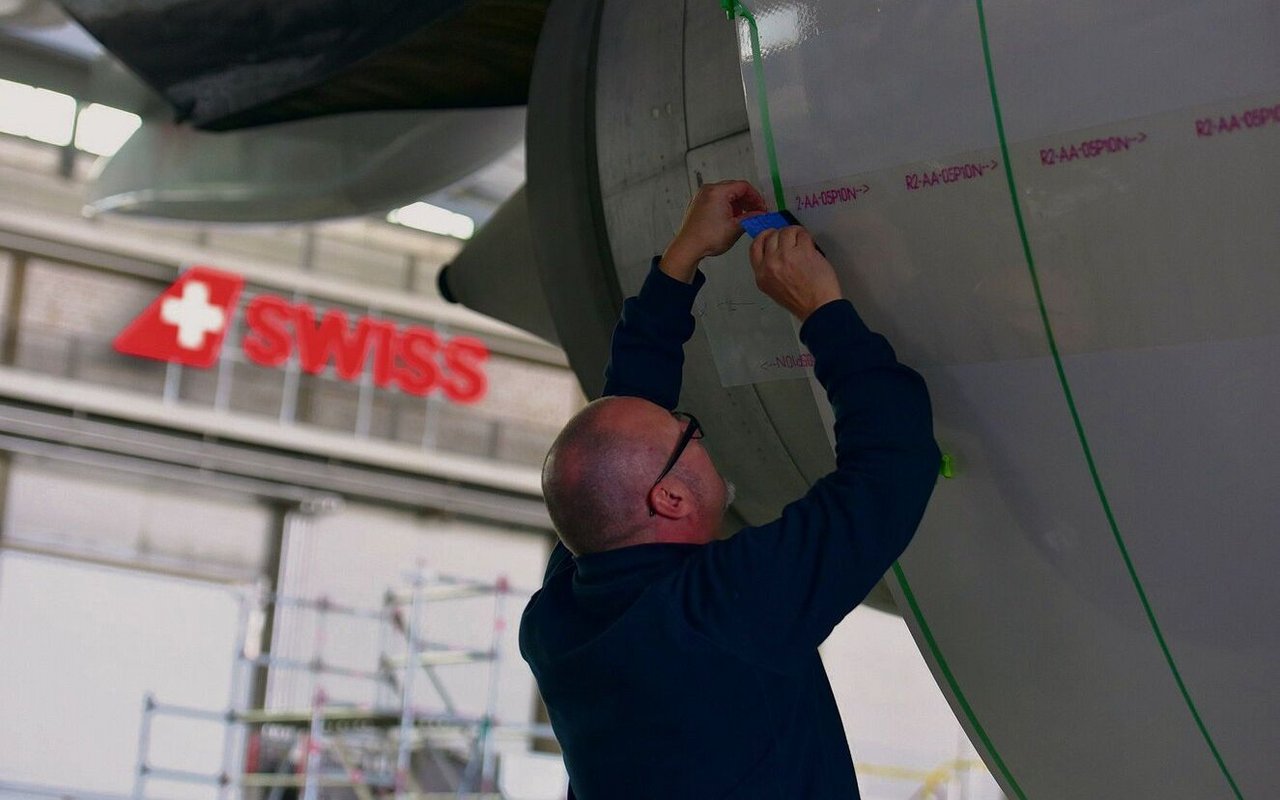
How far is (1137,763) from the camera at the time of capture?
5.32 ft

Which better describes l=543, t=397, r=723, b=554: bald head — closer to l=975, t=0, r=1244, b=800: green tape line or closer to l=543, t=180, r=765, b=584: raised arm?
l=543, t=180, r=765, b=584: raised arm

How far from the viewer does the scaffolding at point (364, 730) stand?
12000mm

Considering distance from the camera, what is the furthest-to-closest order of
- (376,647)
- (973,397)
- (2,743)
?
1. (376,647)
2. (2,743)
3. (973,397)

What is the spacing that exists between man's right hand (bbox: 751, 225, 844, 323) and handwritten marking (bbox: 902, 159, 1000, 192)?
0.14 metres

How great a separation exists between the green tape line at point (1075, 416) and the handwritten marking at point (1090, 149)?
45 millimetres

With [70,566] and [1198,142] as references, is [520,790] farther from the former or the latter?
[1198,142]

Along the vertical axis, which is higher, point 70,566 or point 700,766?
point 70,566

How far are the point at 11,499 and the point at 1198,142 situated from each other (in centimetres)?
1679

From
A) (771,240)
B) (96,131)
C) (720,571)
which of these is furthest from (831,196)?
(96,131)

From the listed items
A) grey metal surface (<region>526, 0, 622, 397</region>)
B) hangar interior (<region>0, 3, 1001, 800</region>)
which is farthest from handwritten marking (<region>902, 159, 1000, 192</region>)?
hangar interior (<region>0, 3, 1001, 800</region>)

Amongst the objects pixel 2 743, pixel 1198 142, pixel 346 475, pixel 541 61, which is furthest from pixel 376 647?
pixel 1198 142

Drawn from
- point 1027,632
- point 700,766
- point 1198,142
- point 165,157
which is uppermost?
point 165,157

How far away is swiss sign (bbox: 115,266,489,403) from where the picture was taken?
17516mm

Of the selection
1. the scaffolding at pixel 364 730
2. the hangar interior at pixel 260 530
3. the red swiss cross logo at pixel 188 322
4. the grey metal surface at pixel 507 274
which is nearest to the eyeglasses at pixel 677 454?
the grey metal surface at pixel 507 274
